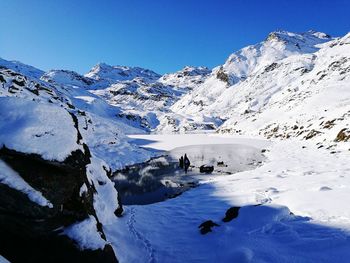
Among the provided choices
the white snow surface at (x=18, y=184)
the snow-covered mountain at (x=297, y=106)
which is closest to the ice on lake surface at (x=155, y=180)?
the white snow surface at (x=18, y=184)

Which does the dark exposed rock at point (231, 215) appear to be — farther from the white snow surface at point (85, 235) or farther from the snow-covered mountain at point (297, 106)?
the snow-covered mountain at point (297, 106)

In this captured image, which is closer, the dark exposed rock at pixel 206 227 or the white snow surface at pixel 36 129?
the white snow surface at pixel 36 129

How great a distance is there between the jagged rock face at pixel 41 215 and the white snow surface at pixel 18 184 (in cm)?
9

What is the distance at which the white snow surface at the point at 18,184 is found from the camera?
773 centimetres

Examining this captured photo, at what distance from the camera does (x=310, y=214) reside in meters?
12.1

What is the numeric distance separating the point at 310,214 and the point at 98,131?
47.1m

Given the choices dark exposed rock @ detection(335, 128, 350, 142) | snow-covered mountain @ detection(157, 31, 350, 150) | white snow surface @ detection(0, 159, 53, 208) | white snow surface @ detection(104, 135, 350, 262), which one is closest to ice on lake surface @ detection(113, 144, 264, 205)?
white snow surface @ detection(104, 135, 350, 262)

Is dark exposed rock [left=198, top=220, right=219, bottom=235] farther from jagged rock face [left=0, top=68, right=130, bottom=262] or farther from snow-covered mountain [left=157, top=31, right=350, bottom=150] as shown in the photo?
snow-covered mountain [left=157, top=31, right=350, bottom=150]

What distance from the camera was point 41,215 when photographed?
26.0 ft

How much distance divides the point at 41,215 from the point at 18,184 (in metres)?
0.89

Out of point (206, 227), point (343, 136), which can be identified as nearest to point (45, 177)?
point (206, 227)

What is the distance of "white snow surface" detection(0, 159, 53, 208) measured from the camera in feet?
25.4

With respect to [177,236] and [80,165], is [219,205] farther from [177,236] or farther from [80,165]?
[80,165]

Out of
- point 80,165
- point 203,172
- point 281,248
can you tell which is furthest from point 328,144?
point 80,165
